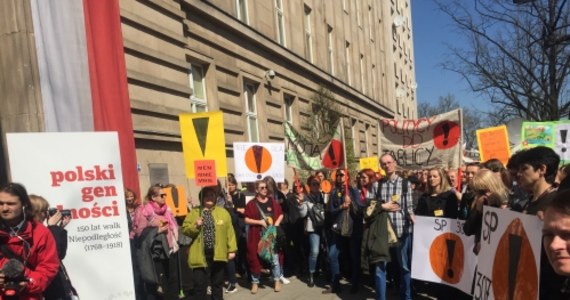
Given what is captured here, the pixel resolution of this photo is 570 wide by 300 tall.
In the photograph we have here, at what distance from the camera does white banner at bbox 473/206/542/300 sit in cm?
257

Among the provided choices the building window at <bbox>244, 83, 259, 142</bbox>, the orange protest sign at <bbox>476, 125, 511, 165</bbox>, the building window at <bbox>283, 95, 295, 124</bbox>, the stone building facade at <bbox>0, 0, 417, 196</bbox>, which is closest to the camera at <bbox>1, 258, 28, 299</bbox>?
the stone building facade at <bbox>0, 0, 417, 196</bbox>

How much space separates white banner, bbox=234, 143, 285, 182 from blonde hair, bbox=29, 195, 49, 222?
417 centimetres

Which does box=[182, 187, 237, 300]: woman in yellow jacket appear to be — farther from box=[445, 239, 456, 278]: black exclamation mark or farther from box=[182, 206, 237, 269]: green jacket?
box=[445, 239, 456, 278]: black exclamation mark

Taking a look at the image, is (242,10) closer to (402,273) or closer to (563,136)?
(563,136)

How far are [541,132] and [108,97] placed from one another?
751cm

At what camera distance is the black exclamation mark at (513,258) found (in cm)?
278

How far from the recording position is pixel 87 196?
14.4ft

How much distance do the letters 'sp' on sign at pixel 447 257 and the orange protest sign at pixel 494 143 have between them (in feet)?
11.5

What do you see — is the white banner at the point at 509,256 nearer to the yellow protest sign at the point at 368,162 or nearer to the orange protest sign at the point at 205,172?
the orange protest sign at the point at 205,172

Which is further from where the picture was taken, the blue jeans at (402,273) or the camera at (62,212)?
the blue jeans at (402,273)

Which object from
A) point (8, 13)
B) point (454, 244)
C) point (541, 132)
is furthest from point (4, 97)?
point (541, 132)

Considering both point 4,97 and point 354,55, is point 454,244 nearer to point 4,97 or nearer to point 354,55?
point 4,97

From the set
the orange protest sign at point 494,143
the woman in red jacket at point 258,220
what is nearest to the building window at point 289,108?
the orange protest sign at point 494,143

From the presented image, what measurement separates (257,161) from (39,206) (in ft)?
14.7
